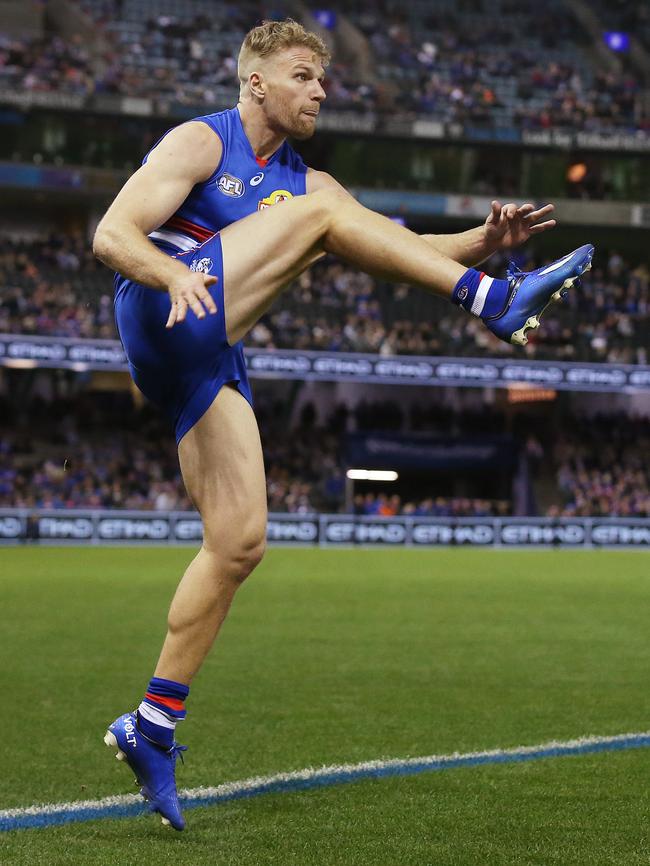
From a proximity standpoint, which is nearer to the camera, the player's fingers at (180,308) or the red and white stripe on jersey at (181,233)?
the player's fingers at (180,308)

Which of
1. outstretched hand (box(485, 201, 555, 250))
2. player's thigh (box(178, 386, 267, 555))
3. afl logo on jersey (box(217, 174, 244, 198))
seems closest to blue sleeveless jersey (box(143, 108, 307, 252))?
afl logo on jersey (box(217, 174, 244, 198))

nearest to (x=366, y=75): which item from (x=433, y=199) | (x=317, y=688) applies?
(x=433, y=199)

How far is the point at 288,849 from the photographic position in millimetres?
3754

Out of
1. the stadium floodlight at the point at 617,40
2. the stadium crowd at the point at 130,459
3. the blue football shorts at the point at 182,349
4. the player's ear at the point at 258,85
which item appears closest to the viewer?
the blue football shorts at the point at 182,349

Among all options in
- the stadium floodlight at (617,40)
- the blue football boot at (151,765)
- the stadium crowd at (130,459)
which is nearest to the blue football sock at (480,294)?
the blue football boot at (151,765)

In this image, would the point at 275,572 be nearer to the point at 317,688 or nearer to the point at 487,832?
the point at 317,688

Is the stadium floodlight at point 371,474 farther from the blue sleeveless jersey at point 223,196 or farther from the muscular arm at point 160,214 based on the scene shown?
the muscular arm at point 160,214

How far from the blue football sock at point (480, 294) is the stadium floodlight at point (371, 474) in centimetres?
3001

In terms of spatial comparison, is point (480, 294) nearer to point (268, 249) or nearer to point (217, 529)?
Answer: point (268, 249)

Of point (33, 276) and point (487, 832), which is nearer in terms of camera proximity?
point (487, 832)

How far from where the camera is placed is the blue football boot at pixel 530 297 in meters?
3.98

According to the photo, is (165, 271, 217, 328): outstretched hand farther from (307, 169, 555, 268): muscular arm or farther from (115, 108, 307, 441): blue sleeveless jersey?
(307, 169, 555, 268): muscular arm

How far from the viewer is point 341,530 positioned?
2719cm

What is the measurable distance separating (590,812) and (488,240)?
83.5 inches
